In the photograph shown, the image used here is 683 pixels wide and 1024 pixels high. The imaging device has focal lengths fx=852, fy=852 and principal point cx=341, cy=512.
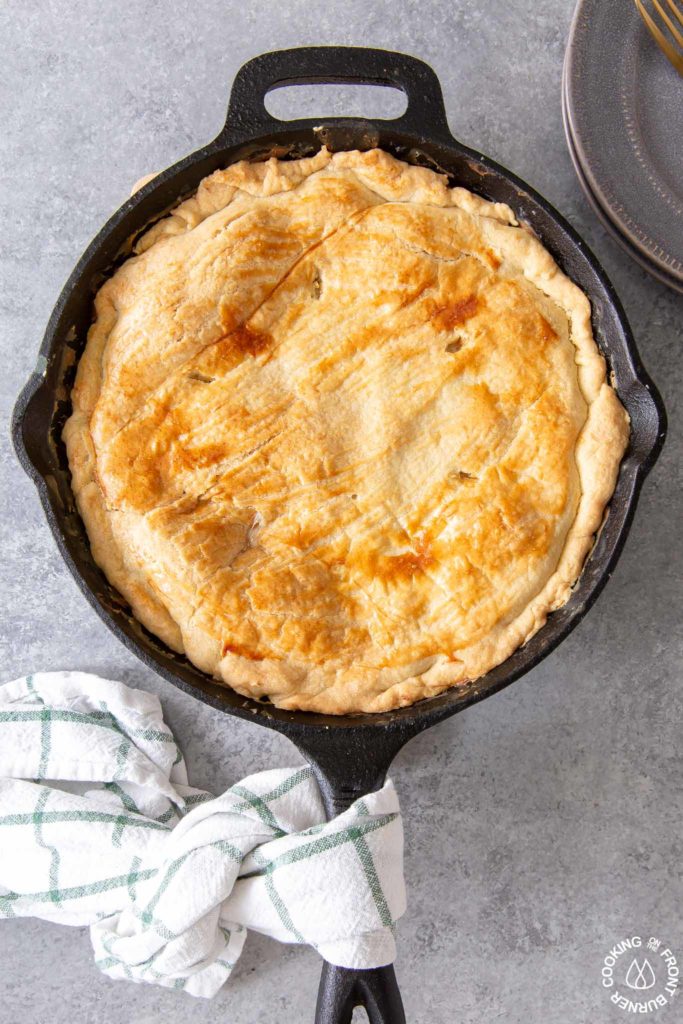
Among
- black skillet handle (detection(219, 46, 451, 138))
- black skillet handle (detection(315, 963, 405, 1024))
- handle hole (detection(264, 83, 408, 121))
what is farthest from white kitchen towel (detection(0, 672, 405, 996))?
handle hole (detection(264, 83, 408, 121))

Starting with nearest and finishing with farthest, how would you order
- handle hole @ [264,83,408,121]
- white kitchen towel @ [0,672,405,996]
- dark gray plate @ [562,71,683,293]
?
white kitchen towel @ [0,672,405,996] < dark gray plate @ [562,71,683,293] < handle hole @ [264,83,408,121]

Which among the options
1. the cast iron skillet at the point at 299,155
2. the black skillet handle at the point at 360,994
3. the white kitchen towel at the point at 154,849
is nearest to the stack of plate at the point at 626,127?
the cast iron skillet at the point at 299,155

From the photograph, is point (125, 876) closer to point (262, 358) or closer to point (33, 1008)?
point (33, 1008)

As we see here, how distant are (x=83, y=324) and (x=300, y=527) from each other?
56cm

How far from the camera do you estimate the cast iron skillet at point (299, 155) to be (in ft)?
4.99

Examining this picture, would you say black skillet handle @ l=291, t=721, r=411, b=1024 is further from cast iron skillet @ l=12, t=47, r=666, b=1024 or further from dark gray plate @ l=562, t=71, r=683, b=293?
dark gray plate @ l=562, t=71, r=683, b=293

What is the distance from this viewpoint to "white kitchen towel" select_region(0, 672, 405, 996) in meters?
1.67

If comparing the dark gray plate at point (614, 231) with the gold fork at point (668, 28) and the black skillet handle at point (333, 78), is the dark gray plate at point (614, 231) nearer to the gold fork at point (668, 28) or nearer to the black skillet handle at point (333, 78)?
the gold fork at point (668, 28)

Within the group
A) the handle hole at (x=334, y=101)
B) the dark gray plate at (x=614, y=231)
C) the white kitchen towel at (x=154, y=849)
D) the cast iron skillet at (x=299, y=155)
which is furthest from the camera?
the handle hole at (x=334, y=101)

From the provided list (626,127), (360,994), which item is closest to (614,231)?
(626,127)

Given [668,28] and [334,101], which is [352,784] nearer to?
[334,101]

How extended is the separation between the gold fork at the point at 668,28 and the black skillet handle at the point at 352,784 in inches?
56.4

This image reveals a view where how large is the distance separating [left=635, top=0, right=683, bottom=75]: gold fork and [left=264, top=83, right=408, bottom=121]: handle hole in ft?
1.71

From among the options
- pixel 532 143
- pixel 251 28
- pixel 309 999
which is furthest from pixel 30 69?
pixel 309 999
